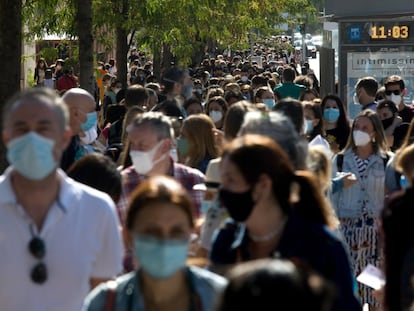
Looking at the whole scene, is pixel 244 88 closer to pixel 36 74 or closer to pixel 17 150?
pixel 36 74

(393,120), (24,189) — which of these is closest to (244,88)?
(393,120)

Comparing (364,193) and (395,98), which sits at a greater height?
(395,98)

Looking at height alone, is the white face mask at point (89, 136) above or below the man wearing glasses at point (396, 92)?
below

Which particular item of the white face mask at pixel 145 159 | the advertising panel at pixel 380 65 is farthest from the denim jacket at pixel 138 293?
the advertising panel at pixel 380 65

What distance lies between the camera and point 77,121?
28.8 feet

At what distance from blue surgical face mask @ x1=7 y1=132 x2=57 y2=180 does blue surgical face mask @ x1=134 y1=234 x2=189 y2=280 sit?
95 cm

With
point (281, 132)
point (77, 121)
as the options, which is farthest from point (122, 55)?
point (281, 132)

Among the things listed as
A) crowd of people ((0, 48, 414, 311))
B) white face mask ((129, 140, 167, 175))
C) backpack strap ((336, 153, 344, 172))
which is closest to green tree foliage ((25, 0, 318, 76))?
backpack strap ((336, 153, 344, 172))

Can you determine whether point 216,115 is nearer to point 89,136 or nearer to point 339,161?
point 339,161

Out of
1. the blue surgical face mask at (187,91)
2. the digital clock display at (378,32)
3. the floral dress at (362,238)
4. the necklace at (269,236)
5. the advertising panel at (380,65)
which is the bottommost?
the floral dress at (362,238)

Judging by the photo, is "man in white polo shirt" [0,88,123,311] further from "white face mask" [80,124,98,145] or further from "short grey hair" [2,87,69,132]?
"white face mask" [80,124,98,145]

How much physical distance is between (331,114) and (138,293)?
26.5ft

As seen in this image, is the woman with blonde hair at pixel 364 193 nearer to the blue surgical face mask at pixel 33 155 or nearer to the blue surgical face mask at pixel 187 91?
the blue surgical face mask at pixel 33 155

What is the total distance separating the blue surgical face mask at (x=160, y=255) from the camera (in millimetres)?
3992
